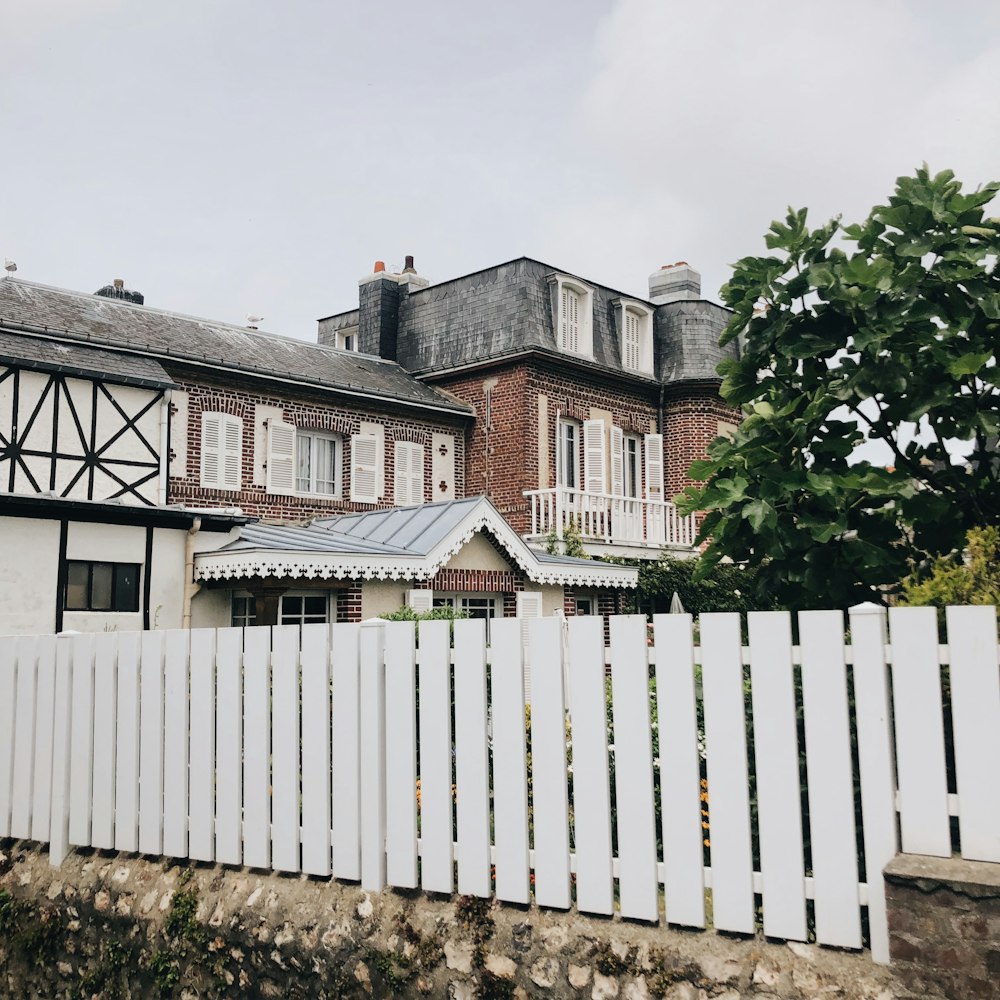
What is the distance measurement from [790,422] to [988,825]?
2215mm

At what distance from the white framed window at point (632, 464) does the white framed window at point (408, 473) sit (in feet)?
16.0

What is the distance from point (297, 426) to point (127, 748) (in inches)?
599

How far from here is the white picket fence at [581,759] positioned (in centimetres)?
357

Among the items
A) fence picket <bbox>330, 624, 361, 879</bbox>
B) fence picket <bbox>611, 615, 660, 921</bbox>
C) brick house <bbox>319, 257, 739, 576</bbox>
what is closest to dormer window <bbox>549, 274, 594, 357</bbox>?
brick house <bbox>319, 257, 739, 576</bbox>

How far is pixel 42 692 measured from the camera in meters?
6.35

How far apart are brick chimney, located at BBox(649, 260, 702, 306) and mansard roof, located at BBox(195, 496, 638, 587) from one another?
1034cm

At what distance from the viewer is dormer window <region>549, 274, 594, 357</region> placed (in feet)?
76.4

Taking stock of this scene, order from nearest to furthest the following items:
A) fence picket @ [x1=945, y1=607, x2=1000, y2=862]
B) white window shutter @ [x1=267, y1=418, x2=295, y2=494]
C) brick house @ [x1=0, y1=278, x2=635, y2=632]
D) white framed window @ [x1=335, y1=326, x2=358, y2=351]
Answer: fence picket @ [x1=945, y1=607, x2=1000, y2=862] < brick house @ [x1=0, y1=278, x2=635, y2=632] < white window shutter @ [x1=267, y1=418, x2=295, y2=494] < white framed window @ [x1=335, y1=326, x2=358, y2=351]

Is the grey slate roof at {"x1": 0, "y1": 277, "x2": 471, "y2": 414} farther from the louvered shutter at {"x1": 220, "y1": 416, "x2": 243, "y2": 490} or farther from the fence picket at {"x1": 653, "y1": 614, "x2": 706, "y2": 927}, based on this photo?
the fence picket at {"x1": 653, "y1": 614, "x2": 706, "y2": 927}

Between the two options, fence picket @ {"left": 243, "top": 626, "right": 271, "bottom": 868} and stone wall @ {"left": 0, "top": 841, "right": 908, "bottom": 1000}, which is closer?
stone wall @ {"left": 0, "top": 841, "right": 908, "bottom": 1000}

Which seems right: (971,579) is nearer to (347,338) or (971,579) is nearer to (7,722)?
(7,722)

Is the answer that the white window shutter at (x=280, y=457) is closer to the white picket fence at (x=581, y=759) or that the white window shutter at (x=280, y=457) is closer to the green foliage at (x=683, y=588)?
the green foliage at (x=683, y=588)

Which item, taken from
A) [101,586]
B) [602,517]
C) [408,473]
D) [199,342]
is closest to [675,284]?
[602,517]

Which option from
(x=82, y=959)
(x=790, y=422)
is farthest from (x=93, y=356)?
(x=790, y=422)
